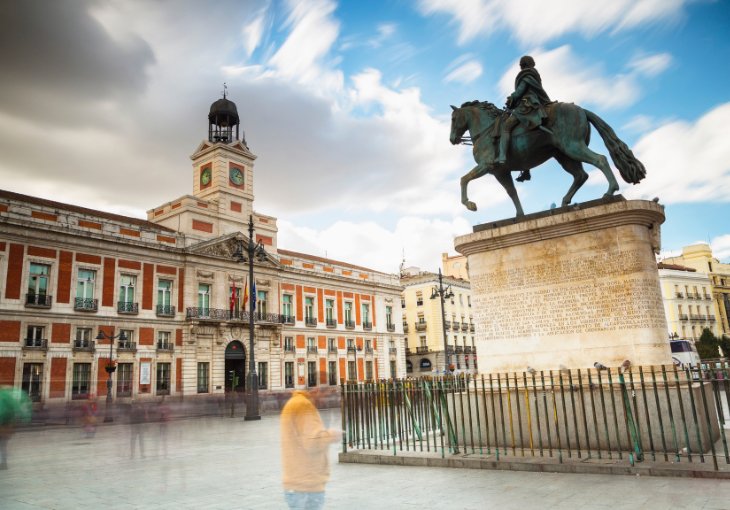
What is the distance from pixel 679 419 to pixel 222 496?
19.2 feet

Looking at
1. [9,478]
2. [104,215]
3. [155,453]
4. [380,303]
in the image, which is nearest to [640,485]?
[9,478]

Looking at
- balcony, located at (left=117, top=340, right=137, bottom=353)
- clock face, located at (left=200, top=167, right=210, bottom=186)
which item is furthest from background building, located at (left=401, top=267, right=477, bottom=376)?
balcony, located at (left=117, top=340, right=137, bottom=353)

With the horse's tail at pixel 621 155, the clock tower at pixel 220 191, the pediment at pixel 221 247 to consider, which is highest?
the clock tower at pixel 220 191

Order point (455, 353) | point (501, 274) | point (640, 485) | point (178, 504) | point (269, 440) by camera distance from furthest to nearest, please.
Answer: point (455, 353) → point (269, 440) → point (501, 274) → point (178, 504) → point (640, 485)

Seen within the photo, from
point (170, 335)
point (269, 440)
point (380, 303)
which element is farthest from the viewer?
point (380, 303)

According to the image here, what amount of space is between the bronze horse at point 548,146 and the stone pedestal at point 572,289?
553 millimetres

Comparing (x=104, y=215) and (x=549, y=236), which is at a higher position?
(x=104, y=215)

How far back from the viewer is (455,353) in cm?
5862

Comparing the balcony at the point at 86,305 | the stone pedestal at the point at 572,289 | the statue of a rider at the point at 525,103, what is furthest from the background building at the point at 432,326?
the stone pedestal at the point at 572,289

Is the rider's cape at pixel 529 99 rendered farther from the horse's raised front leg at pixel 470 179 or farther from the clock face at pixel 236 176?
the clock face at pixel 236 176

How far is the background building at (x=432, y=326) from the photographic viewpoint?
58.1 meters

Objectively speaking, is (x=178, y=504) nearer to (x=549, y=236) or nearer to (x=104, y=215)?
(x=549, y=236)

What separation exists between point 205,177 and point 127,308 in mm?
13153

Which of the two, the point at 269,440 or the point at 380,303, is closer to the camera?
the point at 269,440
